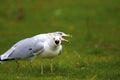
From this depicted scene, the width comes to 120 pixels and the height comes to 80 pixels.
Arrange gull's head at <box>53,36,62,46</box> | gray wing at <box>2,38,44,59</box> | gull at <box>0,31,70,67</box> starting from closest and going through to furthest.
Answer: gull's head at <box>53,36,62,46</box> → gull at <box>0,31,70,67</box> → gray wing at <box>2,38,44,59</box>

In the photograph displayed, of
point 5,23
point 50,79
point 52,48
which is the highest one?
point 5,23

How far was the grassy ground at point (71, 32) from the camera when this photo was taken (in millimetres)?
14258

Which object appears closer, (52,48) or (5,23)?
(52,48)

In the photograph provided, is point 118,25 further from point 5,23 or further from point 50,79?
point 50,79

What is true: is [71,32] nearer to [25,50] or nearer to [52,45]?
[25,50]

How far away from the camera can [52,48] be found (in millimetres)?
13461

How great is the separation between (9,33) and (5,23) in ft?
10.7

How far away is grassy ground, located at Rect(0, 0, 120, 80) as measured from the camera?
14258mm

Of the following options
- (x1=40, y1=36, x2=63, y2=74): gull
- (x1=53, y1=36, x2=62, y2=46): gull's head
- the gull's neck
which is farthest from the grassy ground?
(x1=53, y1=36, x2=62, y2=46): gull's head

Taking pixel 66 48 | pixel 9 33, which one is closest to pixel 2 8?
pixel 9 33

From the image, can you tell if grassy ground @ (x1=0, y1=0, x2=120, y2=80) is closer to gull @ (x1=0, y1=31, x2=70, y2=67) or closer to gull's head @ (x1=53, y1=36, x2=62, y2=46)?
gull @ (x1=0, y1=31, x2=70, y2=67)

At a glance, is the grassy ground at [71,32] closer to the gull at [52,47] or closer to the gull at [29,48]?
the gull at [29,48]

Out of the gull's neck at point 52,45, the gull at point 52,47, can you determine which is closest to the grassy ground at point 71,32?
the gull at point 52,47

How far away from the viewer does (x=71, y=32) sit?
82.6 feet
